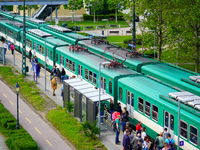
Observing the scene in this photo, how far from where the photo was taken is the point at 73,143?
22891mm

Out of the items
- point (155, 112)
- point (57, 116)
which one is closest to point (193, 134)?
point (155, 112)

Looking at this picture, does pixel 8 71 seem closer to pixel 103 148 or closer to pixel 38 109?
pixel 38 109

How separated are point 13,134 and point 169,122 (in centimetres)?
896

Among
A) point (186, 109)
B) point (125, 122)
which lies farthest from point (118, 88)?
point (186, 109)

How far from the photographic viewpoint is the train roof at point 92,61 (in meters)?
27.9

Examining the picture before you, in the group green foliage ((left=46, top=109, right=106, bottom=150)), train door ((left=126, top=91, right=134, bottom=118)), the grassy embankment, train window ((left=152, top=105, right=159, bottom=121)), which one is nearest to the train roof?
train door ((left=126, top=91, right=134, bottom=118))

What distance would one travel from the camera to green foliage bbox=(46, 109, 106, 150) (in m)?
22.5

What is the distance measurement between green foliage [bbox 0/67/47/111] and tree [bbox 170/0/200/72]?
1228cm

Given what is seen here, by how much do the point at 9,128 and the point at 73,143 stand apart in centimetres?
473

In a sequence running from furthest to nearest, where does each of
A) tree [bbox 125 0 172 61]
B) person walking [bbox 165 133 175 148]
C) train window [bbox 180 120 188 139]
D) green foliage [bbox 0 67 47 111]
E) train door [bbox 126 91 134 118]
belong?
tree [bbox 125 0 172 61]
green foliage [bbox 0 67 47 111]
train door [bbox 126 91 134 118]
train window [bbox 180 120 188 139]
person walking [bbox 165 133 175 148]

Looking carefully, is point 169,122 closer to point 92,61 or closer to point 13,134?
point 13,134

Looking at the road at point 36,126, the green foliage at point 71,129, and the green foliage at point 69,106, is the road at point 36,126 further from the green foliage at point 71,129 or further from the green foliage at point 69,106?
the green foliage at point 69,106

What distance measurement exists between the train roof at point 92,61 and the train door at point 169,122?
21.7ft

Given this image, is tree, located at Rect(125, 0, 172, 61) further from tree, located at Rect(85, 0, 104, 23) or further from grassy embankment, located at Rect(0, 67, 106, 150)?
tree, located at Rect(85, 0, 104, 23)
